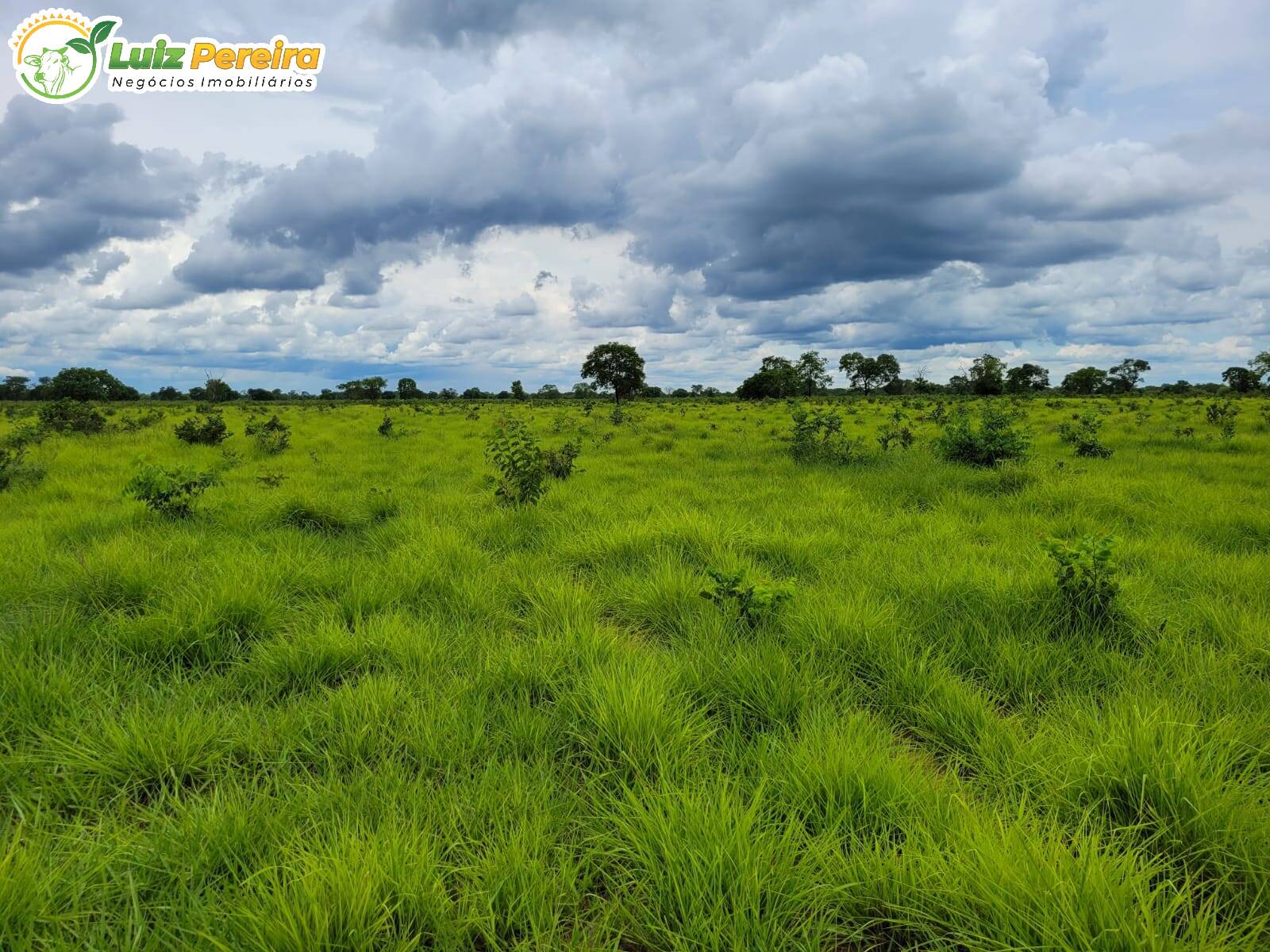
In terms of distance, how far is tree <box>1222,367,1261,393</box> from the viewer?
2297 inches

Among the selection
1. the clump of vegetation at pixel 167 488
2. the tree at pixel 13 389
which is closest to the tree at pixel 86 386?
the tree at pixel 13 389

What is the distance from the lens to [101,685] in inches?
132

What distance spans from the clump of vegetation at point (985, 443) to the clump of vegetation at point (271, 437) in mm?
14870

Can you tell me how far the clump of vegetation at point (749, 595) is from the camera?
13.5ft

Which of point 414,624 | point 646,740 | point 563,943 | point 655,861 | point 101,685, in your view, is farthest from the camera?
point 414,624

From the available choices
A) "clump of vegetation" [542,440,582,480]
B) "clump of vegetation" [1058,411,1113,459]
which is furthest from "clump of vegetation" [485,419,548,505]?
"clump of vegetation" [1058,411,1113,459]

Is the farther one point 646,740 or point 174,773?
point 646,740

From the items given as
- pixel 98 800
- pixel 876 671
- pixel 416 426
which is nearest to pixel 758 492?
pixel 876 671

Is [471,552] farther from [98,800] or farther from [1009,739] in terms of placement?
[1009,739]

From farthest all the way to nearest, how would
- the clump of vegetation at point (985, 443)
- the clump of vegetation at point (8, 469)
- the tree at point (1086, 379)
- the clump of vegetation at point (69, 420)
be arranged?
the tree at point (1086, 379)
the clump of vegetation at point (69, 420)
the clump of vegetation at point (985, 443)
the clump of vegetation at point (8, 469)

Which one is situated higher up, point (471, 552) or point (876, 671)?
point (471, 552)

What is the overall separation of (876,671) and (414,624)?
3.22 metres

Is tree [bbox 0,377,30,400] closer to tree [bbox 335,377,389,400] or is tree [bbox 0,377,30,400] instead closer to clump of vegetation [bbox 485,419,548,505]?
tree [bbox 335,377,389,400]

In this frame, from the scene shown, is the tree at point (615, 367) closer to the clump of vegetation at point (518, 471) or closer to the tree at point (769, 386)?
the tree at point (769, 386)
